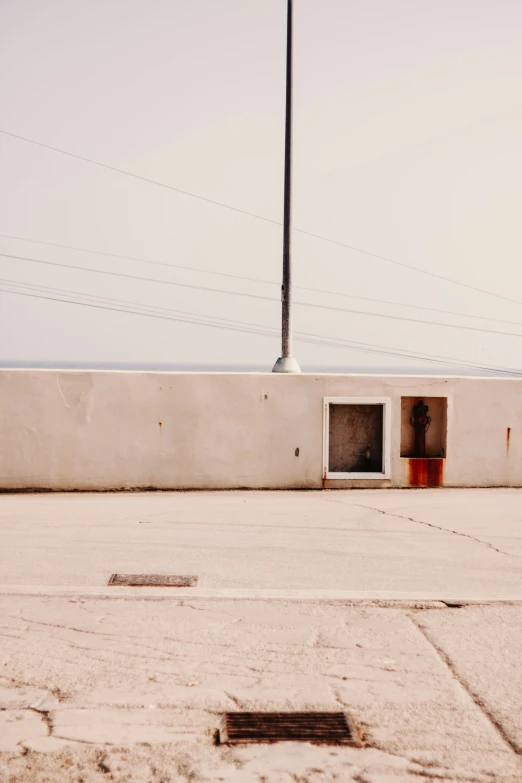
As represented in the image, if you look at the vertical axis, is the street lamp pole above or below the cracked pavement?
above

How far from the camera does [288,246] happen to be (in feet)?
46.6

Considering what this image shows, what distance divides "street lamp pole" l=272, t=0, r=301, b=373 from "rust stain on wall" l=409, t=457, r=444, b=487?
99.5 inches

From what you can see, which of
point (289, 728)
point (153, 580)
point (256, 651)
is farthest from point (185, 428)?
point (289, 728)

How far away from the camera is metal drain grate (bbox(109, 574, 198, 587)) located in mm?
5961

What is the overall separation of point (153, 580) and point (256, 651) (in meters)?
1.78

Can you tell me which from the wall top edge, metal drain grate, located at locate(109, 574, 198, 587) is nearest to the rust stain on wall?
the wall top edge

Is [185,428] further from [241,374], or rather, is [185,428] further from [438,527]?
[438,527]

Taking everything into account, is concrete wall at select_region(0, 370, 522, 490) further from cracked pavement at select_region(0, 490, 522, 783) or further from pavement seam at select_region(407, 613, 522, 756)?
pavement seam at select_region(407, 613, 522, 756)

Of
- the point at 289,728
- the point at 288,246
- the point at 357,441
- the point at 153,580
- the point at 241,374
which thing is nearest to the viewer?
the point at 289,728

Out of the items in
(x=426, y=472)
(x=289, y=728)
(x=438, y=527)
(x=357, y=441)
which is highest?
(x=357, y=441)

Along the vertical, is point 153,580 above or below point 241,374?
below

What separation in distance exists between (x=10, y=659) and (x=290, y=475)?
7.06 meters

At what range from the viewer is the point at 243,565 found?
261 inches

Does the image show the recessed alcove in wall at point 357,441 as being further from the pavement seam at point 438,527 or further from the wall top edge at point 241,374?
the pavement seam at point 438,527
